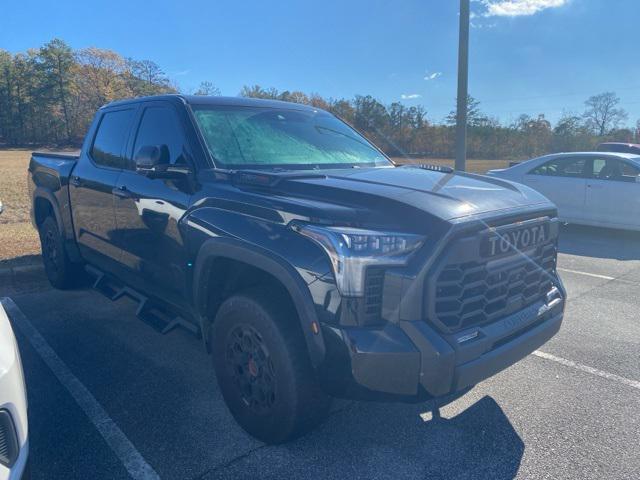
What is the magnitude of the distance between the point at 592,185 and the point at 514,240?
7.58 meters

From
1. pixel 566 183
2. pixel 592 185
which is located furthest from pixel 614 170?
pixel 566 183

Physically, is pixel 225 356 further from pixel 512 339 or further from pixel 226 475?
pixel 512 339

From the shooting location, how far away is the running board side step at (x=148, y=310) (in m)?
3.58

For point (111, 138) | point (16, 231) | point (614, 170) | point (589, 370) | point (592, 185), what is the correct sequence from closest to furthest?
point (589, 370), point (111, 138), point (16, 231), point (614, 170), point (592, 185)

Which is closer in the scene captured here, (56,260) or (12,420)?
(12,420)

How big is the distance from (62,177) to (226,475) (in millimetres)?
3683

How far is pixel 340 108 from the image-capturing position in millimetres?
43750

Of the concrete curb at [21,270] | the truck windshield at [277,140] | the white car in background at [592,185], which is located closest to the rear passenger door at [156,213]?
the truck windshield at [277,140]

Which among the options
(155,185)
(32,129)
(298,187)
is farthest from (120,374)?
(32,129)

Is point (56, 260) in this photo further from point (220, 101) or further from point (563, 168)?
point (563, 168)

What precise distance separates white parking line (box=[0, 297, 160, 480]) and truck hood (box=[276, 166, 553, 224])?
64.4 inches

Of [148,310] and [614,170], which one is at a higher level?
[614,170]

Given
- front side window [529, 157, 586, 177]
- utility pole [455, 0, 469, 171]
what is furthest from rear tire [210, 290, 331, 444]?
utility pole [455, 0, 469, 171]

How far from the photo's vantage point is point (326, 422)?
313 cm
